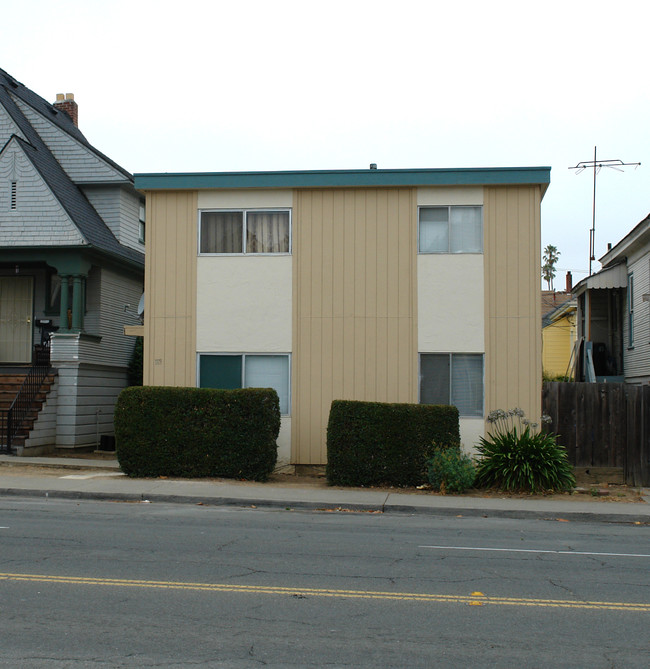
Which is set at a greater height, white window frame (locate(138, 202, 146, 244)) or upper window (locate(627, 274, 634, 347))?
white window frame (locate(138, 202, 146, 244))

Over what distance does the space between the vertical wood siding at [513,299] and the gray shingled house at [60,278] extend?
36.2 ft

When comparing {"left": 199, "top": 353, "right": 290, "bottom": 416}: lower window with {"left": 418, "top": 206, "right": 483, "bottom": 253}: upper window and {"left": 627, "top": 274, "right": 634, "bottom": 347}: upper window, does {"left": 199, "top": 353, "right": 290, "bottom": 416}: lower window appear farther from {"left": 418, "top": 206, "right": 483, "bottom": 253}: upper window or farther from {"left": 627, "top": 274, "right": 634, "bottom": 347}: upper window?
{"left": 627, "top": 274, "right": 634, "bottom": 347}: upper window

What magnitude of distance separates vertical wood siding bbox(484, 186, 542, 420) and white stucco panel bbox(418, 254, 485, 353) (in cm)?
22

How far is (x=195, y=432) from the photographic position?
1591 cm

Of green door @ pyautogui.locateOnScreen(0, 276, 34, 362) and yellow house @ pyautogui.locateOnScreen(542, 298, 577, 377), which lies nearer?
green door @ pyautogui.locateOnScreen(0, 276, 34, 362)

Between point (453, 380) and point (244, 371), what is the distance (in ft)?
15.5

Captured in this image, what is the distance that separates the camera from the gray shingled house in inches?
844

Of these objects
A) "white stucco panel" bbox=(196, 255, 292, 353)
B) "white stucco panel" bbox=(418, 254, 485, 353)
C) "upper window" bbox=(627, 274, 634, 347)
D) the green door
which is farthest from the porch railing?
"upper window" bbox=(627, 274, 634, 347)

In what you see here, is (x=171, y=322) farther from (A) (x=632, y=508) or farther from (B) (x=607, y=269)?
(B) (x=607, y=269)

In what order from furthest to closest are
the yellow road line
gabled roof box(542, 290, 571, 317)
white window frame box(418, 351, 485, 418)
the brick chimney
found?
1. gabled roof box(542, 290, 571, 317)
2. the brick chimney
3. white window frame box(418, 351, 485, 418)
4. the yellow road line

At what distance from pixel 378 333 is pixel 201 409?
4391 millimetres

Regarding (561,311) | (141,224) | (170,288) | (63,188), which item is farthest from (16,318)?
(561,311)

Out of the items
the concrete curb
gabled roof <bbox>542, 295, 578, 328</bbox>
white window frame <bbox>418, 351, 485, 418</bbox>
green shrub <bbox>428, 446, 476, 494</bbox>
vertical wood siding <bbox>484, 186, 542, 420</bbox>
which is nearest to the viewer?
the concrete curb

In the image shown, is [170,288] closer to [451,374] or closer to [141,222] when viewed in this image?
[451,374]
